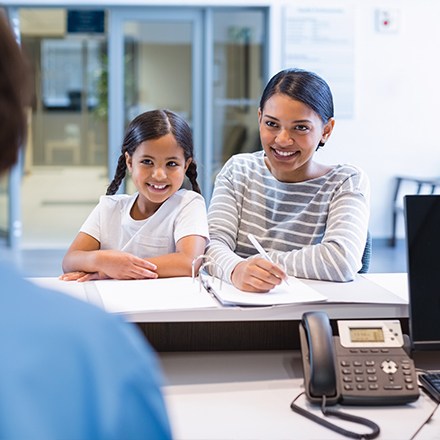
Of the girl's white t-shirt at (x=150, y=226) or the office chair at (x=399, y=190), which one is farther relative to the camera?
the office chair at (x=399, y=190)

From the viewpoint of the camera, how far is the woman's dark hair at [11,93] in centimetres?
47

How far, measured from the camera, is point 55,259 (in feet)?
20.3

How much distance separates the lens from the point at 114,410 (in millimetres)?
424

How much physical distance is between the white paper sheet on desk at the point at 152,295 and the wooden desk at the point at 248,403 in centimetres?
15

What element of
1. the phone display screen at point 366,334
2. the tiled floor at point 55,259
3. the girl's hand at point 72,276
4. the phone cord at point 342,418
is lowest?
Result: the tiled floor at point 55,259

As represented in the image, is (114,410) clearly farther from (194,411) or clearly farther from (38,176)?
(38,176)

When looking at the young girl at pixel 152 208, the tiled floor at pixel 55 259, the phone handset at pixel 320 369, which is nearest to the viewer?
the phone handset at pixel 320 369

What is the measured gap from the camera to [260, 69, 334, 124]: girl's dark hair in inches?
75.7

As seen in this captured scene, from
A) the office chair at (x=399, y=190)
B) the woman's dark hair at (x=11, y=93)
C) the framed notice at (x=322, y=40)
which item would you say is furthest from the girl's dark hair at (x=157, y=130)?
the office chair at (x=399, y=190)

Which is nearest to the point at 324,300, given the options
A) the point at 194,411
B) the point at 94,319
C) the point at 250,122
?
the point at 194,411

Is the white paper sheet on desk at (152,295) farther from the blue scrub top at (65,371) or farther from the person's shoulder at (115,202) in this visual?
the blue scrub top at (65,371)

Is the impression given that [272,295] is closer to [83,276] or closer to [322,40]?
[83,276]

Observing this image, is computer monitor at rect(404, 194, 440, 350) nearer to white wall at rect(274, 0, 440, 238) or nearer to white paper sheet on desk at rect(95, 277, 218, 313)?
white paper sheet on desk at rect(95, 277, 218, 313)

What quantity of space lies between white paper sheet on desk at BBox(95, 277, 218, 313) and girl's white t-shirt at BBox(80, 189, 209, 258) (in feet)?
0.99
